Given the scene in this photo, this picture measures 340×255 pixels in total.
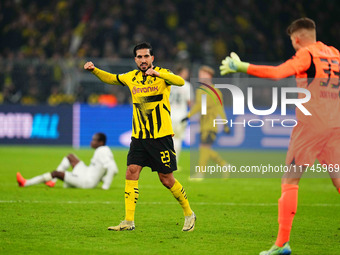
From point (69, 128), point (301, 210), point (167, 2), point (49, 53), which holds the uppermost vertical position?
point (167, 2)

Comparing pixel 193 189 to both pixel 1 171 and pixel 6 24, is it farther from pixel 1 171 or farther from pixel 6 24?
pixel 6 24

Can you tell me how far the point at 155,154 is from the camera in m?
7.12

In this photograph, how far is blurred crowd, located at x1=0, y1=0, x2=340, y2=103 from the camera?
24.3 meters

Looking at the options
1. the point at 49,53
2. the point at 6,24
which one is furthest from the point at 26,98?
the point at 6,24

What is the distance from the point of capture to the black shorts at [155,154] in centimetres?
713

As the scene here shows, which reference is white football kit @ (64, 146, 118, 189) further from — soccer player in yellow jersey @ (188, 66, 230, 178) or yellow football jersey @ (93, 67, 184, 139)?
yellow football jersey @ (93, 67, 184, 139)

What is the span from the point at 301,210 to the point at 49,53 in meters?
16.9

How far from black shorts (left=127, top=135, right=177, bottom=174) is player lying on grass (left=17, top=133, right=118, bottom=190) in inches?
139

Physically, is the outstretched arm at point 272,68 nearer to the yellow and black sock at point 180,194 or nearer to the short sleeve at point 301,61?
the short sleeve at point 301,61

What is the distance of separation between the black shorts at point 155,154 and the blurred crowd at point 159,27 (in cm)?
1603

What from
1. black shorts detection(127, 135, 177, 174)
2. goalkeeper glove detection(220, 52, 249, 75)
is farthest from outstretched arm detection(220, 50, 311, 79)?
black shorts detection(127, 135, 177, 174)

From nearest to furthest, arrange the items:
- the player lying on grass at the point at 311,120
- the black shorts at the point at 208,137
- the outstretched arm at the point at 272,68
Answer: the outstretched arm at the point at 272,68 → the player lying on grass at the point at 311,120 → the black shorts at the point at 208,137

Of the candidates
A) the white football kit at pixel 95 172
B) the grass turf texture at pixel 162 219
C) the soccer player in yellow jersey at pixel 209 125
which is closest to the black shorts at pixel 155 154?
the grass turf texture at pixel 162 219

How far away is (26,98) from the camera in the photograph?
70.3 ft
